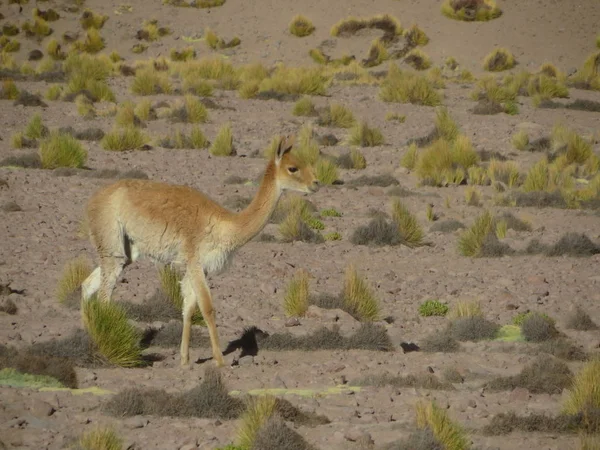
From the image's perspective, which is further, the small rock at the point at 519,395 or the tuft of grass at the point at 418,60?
the tuft of grass at the point at 418,60

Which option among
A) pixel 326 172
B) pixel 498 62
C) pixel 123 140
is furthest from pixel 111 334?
pixel 498 62

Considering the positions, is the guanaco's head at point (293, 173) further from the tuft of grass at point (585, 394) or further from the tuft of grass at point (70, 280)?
the tuft of grass at point (70, 280)

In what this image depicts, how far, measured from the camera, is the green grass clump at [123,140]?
1906 cm

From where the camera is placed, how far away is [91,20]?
4153cm

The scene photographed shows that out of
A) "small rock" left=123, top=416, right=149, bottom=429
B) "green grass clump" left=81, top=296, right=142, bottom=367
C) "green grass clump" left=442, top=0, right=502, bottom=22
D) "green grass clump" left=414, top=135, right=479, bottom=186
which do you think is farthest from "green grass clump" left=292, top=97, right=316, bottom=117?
"small rock" left=123, top=416, right=149, bottom=429

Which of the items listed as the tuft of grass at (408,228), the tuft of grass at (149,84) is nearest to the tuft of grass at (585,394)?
the tuft of grass at (408,228)

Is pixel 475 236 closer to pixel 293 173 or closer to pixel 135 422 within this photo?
pixel 293 173

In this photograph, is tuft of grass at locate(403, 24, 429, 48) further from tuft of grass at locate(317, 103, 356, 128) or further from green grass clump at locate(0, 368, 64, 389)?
green grass clump at locate(0, 368, 64, 389)

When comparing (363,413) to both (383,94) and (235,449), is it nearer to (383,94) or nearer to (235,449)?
(235,449)

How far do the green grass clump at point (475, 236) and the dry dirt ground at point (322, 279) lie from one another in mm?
267

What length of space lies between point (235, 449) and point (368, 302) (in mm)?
4650

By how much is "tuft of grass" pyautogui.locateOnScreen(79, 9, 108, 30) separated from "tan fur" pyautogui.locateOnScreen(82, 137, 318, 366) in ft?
114

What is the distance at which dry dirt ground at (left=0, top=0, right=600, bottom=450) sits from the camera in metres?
6.59

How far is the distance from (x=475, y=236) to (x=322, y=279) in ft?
9.20
